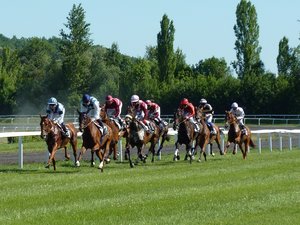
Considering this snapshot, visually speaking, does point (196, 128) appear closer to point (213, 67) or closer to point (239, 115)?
point (239, 115)

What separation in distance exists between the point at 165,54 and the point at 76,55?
1415 centimetres

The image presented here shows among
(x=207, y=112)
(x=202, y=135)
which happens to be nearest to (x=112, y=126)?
(x=202, y=135)

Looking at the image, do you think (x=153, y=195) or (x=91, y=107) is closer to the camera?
(x=153, y=195)

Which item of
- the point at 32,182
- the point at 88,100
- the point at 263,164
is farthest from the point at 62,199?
the point at 263,164

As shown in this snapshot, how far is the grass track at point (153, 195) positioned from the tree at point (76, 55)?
256 feet

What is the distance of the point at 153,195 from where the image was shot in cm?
1673

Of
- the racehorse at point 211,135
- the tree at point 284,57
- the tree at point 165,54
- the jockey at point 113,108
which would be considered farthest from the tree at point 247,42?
the jockey at point 113,108

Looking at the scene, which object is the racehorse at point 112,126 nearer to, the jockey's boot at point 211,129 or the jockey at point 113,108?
the jockey at point 113,108

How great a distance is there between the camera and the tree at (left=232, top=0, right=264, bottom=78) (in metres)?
91.7

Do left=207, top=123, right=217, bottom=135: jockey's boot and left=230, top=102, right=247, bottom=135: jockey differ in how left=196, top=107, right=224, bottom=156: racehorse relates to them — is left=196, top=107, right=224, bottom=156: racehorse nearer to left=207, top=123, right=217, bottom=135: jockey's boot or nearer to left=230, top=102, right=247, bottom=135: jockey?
left=207, top=123, right=217, bottom=135: jockey's boot

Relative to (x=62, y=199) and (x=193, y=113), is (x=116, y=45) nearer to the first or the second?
(x=193, y=113)

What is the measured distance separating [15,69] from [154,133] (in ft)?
305

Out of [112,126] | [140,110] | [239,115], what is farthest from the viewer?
[239,115]

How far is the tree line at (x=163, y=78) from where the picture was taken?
83.8m
